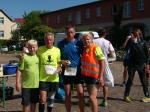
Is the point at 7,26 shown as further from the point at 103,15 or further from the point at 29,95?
the point at 29,95

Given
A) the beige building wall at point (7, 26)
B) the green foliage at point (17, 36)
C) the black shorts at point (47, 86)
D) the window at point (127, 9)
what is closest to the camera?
the black shorts at point (47, 86)

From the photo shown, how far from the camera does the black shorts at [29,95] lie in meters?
8.52

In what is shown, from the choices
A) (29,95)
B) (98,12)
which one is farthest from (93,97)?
(98,12)

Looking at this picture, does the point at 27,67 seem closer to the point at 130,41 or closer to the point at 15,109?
the point at 15,109

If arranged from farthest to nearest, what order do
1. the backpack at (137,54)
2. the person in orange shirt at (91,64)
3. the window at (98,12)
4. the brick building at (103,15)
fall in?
the window at (98,12)
the brick building at (103,15)
the backpack at (137,54)
the person in orange shirt at (91,64)

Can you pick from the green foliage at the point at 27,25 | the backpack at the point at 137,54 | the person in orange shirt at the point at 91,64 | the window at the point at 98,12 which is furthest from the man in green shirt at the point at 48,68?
the green foliage at the point at 27,25

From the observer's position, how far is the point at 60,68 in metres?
8.98

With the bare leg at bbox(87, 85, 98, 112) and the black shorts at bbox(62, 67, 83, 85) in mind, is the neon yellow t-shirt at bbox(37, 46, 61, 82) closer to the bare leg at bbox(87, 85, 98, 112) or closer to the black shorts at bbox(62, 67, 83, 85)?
the black shorts at bbox(62, 67, 83, 85)

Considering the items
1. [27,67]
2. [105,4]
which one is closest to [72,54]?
[27,67]

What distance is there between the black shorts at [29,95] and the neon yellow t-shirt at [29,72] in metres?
0.09

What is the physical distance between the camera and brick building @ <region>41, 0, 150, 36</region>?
173ft

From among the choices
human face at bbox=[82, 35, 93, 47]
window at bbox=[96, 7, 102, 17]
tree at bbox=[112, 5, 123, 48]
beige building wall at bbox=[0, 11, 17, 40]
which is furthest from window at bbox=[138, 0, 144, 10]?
beige building wall at bbox=[0, 11, 17, 40]

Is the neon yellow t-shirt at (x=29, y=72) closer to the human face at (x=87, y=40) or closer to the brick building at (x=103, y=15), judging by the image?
the human face at (x=87, y=40)

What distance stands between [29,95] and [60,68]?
87cm
